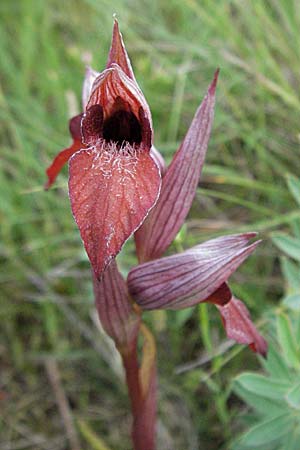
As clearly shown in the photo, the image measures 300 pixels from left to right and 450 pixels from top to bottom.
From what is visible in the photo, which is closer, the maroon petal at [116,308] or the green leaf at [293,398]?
the maroon petal at [116,308]

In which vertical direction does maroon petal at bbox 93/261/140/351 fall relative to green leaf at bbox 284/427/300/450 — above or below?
above

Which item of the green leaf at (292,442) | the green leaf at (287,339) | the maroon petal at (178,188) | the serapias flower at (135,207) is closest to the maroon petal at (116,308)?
the serapias flower at (135,207)

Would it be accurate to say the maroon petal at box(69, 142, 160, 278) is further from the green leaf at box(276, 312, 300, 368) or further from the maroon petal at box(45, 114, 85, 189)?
the green leaf at box(276, 312, 300, 368)

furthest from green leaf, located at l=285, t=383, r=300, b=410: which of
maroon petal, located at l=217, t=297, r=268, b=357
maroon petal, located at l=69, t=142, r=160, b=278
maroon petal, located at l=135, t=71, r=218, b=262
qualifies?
maroon petal, located at l=69, t=142, r=160, b=278

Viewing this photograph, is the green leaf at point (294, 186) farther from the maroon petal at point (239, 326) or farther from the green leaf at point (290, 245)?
the maroon petal at point (239, 326)

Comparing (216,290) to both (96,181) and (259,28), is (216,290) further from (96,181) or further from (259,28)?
(259,28)

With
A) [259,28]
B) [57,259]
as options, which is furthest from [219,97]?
[57,259]
